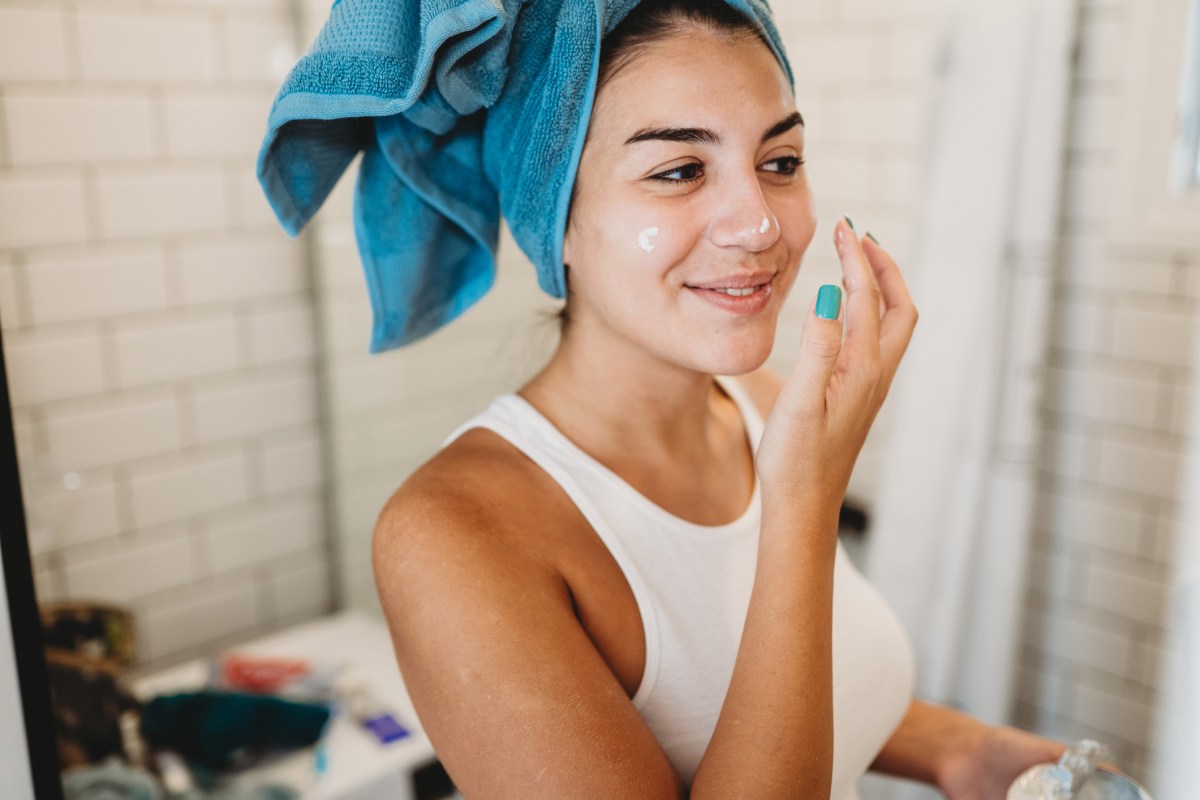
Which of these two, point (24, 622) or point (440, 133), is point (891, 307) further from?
point (24, 622)

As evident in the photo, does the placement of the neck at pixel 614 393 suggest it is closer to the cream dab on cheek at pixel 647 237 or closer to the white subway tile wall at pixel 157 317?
the cream dab on cheek at pixel 647 237

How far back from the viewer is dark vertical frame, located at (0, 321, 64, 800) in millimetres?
646

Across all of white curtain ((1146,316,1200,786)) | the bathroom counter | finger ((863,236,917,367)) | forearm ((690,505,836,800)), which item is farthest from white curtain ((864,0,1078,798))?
forearm ((690,505,836,800))

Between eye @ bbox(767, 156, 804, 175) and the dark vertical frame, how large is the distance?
0.61 metres

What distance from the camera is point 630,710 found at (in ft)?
2.42

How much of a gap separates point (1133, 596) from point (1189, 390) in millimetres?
370

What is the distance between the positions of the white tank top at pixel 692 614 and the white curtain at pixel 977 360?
65 cm

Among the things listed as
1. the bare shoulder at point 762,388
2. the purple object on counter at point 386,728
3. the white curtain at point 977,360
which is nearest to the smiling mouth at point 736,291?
the bare shoulder at point 762,388

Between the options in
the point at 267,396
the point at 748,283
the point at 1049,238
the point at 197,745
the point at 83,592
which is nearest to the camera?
the point at 748,283

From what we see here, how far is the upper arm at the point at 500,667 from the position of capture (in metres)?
0.69

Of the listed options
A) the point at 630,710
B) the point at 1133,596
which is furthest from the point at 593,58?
the point at 1133,596

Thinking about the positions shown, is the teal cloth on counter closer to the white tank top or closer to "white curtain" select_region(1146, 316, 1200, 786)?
the white tank top

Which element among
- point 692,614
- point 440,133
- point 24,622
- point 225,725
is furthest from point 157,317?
point 692,614

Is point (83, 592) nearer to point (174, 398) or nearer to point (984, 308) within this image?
point (174, 398)
